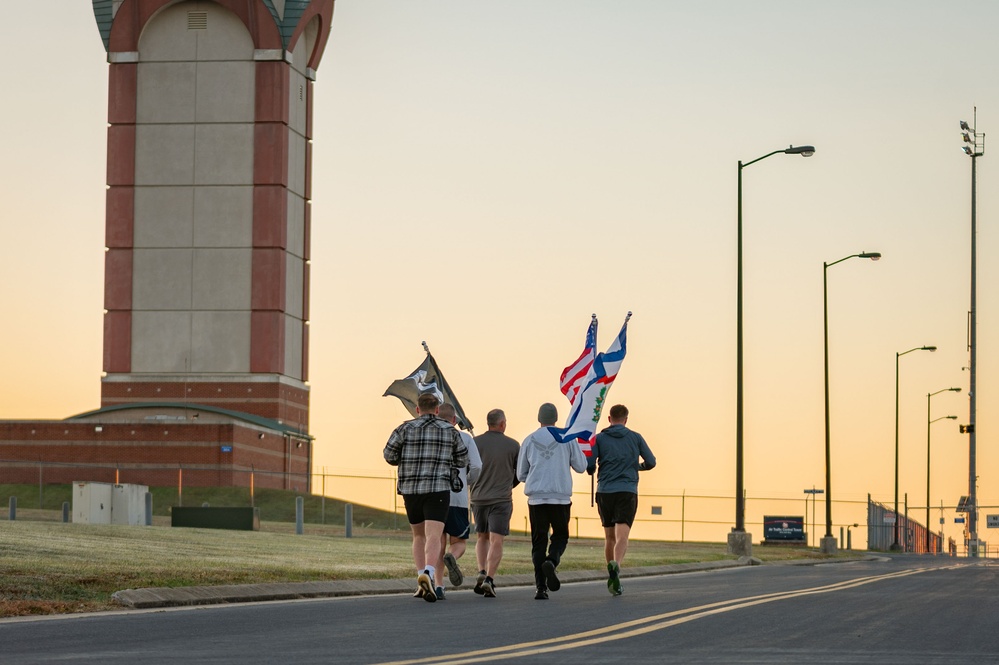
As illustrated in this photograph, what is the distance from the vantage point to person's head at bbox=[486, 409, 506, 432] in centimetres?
1845

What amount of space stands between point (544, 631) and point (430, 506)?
13.1 ft

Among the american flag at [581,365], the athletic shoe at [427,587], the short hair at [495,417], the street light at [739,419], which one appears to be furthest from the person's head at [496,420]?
the street light at [739,419]

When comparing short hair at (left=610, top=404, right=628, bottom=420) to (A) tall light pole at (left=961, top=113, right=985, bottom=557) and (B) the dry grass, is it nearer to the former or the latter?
(B) the dry grass

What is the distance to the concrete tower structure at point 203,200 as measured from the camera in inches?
3364

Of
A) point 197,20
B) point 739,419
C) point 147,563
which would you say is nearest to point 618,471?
point 147,563

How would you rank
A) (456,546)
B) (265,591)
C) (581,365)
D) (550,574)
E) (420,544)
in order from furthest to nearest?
1. (581,365)
2. (456,546)
3. (550,574)
4. (265,591)
5. (420,544)

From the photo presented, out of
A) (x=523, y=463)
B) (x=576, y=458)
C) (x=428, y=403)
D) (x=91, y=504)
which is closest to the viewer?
(x=428, y=403)

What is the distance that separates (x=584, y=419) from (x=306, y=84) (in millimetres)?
71251

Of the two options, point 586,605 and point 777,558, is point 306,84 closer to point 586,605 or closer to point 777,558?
point 777,558

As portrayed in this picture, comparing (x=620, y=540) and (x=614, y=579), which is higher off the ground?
(x=620, y=540)

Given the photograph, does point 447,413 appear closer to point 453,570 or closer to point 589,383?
point 453,570

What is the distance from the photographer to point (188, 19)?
3398 inches

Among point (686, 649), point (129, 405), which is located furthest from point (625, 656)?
point (129, 405)

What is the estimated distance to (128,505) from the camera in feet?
176
